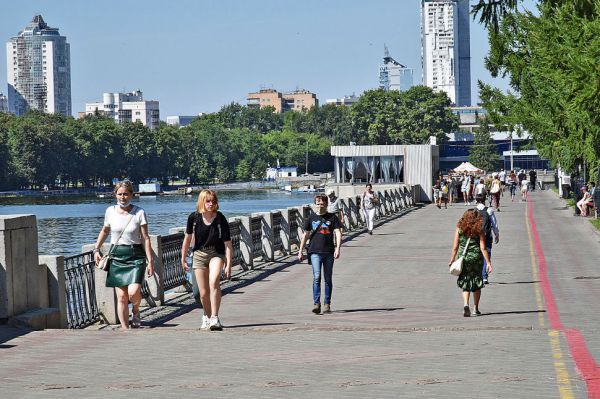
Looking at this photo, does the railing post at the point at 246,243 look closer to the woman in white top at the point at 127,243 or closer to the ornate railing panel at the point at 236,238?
the ornate railing panel at the point at 236,238

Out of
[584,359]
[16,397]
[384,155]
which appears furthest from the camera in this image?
[384,155]

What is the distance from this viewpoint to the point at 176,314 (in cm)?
1789

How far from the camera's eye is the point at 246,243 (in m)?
25.9

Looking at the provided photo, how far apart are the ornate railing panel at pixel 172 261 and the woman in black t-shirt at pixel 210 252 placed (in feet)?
15.1

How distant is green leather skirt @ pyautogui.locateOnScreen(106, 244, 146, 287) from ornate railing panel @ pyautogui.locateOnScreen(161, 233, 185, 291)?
4.48 metres

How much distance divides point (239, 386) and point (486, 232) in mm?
10603

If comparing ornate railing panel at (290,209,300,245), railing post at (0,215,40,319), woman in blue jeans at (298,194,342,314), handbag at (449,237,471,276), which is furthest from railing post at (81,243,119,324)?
ornate railing panel at (290,209,300,245)

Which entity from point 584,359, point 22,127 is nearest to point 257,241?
point 584,359

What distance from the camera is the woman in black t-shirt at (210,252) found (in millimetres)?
14781

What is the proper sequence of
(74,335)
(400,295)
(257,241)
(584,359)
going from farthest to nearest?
(257,241) < (400,295) < (74,335) < (584,359)

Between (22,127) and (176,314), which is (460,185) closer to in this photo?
(176,314)

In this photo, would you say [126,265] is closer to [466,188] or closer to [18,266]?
[18,266]

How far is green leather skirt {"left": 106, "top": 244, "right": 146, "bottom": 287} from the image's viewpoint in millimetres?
14773

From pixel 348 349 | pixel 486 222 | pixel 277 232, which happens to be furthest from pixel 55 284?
pixel 277 232
